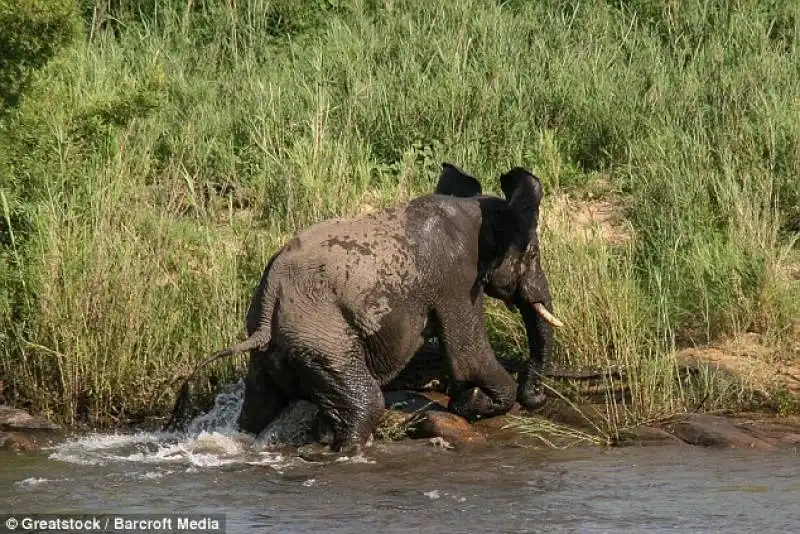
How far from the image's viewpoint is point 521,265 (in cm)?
922

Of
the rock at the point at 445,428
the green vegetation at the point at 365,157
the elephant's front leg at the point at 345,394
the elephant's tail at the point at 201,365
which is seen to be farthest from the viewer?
the green vegetation at the point at 365,157

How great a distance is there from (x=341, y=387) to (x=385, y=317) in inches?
17.8

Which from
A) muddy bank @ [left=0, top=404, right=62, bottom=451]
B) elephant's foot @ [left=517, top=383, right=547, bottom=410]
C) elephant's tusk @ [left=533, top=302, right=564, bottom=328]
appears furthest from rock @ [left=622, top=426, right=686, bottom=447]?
muddy bank @ [left=0, top=404, right=62, bottom=451]

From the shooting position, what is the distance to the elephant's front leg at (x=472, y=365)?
29.5ft

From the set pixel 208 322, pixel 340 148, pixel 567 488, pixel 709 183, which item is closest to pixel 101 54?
pixel 340 148

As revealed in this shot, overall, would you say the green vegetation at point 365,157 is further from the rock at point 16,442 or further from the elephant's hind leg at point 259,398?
the elephant's hind leg at point 259,398

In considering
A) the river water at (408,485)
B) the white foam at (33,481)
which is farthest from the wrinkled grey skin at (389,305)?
the white foam at (33,481)

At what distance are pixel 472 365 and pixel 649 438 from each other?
3.43ft

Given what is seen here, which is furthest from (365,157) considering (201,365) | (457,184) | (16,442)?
(16,442)

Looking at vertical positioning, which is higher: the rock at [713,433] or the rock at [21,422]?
the rock at [713,433]

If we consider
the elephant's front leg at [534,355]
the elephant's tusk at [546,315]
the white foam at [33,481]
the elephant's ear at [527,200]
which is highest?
the elephant's ear at [527,200]

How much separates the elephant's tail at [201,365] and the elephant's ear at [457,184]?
1539 millimetres

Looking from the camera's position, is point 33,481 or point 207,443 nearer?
point 33,481

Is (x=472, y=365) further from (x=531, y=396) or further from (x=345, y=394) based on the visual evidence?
(x=345, y=394)
